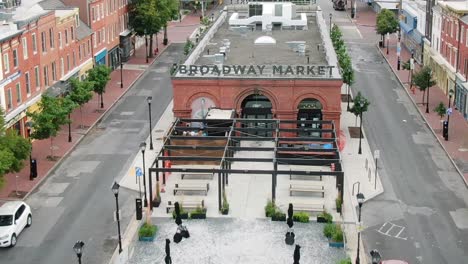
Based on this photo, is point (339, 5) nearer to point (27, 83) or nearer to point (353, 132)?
point (353, 132)

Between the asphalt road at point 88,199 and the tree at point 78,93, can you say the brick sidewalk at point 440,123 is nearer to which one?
the asphalt road at point 88,199

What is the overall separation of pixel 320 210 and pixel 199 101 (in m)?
19.4

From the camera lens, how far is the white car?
46.2 metres

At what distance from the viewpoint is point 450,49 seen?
81.8m

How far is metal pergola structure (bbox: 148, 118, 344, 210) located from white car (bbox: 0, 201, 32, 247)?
7.93m

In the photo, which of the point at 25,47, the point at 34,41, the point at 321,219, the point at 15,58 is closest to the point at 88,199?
the point at 15,58

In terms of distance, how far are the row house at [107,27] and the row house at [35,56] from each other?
134 inches

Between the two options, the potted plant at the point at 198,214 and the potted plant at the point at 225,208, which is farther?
the potted plant at the point at 225,208

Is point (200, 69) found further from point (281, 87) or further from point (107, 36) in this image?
point (107, 36)

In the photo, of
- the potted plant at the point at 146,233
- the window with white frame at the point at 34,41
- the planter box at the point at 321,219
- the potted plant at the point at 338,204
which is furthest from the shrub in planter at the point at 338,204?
the window with white frame at the point at 34,41

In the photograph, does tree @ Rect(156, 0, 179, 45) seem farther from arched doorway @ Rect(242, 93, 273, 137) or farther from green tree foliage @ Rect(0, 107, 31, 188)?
green tree foliage @ Rect(0, 107, 31, 188)

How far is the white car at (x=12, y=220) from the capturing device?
4617 cm

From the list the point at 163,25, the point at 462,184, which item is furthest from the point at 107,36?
the point at 462,184

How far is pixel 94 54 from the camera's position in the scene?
89.6 metres
